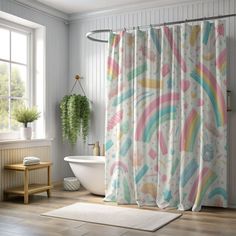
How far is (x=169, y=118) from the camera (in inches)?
175

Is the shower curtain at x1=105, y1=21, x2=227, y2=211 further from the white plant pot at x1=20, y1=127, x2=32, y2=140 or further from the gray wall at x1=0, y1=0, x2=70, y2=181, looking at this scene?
the gray wall at x1=0, y1=0, x2=70, y2=181

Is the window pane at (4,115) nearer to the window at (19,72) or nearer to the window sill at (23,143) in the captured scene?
the window at (19,72)

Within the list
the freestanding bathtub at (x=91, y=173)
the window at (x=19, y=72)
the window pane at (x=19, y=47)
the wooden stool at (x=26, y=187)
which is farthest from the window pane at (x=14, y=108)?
the freestanding bathtub at (x=91, y=173)

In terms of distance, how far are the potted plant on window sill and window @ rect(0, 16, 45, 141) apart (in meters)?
0.15

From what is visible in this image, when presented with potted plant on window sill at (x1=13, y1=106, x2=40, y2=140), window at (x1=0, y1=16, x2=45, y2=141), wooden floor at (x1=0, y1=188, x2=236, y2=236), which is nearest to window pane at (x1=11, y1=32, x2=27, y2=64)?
window at (x1=0, y1=16, x2=45, y2=141)

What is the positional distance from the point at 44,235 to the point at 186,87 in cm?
221

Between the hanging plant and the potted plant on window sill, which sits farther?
the hanging plant

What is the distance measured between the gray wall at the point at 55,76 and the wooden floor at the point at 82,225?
4.46ft

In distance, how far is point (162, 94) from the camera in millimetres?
4457

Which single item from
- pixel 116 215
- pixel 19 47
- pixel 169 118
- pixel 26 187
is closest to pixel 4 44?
pixel 19 47

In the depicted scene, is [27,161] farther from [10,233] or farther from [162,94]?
[162,94]

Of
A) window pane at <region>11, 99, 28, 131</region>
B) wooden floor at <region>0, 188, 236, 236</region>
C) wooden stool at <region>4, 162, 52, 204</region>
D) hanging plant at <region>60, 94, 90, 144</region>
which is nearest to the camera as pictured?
wooden floor at <region>0, 188, 236, 236</region>

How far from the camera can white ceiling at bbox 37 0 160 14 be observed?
528 cm

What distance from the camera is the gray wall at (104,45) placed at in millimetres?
4711
